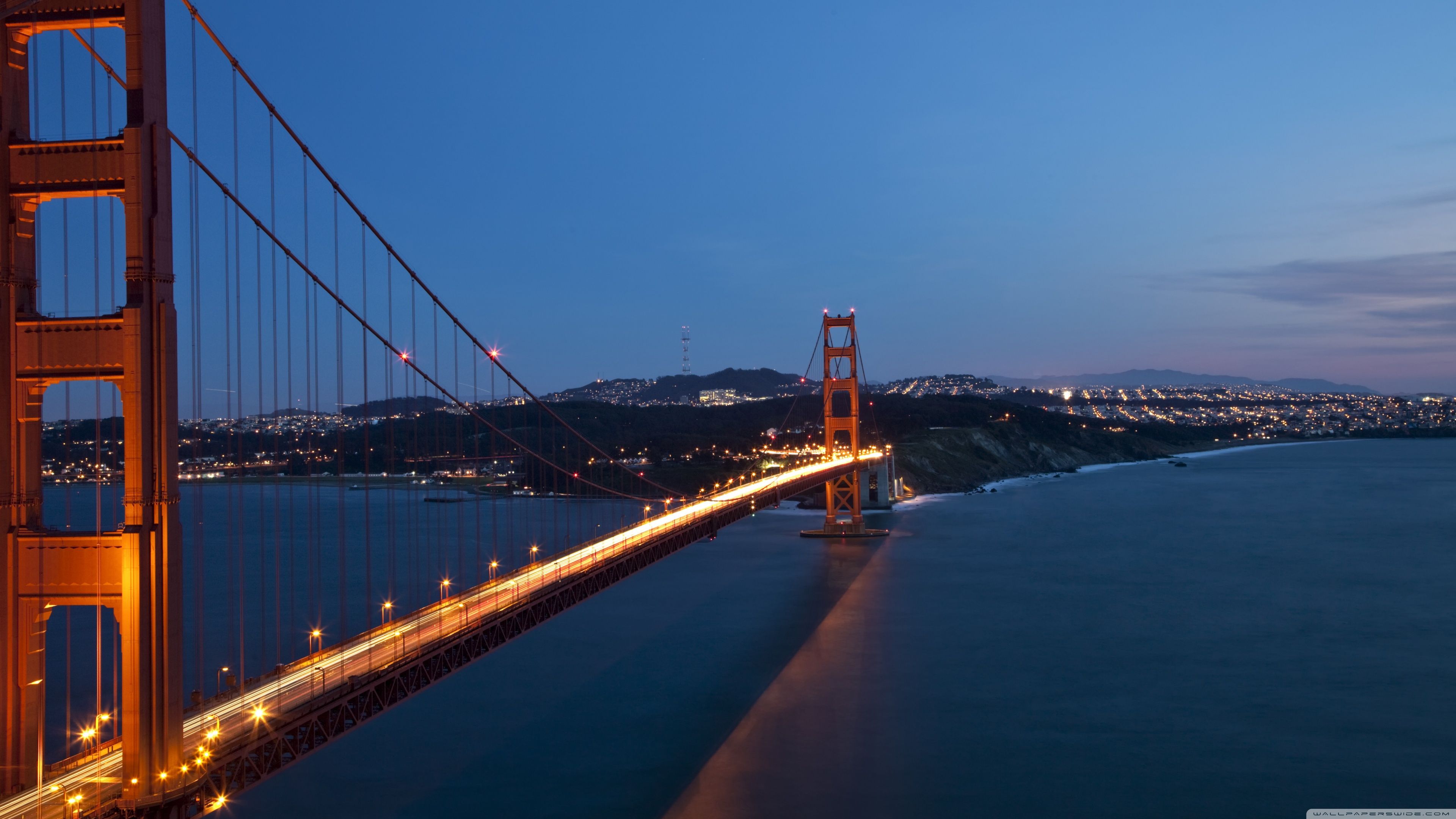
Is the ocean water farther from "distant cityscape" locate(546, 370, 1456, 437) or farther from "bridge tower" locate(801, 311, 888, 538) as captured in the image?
"distant cityscape" locate(546, 370, 1456, 437)

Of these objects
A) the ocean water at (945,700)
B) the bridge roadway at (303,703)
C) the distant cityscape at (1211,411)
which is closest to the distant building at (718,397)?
the distant cityscape at (1211,411)

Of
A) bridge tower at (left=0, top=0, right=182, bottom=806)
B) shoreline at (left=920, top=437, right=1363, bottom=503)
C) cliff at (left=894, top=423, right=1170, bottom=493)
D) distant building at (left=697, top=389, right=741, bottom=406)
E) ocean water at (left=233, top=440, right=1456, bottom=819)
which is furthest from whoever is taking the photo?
distant building at (left=697, top=389, right=741, bottom=406)

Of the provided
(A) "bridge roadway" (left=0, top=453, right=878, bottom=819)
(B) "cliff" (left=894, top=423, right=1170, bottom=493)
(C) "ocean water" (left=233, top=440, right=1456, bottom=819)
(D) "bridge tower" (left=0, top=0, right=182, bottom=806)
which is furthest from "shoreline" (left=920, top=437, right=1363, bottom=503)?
(D) "bridge tower" (left=0, top=0, right=182, bottom=806)

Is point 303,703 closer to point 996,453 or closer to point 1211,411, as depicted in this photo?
point 996,453

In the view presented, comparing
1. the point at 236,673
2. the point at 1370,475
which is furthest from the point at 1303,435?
the point at 236,673

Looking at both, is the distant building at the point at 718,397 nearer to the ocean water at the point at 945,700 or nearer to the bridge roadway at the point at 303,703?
the ocean water at the point at 945,700

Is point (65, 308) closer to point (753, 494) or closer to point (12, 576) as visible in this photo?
point (12, 576)
